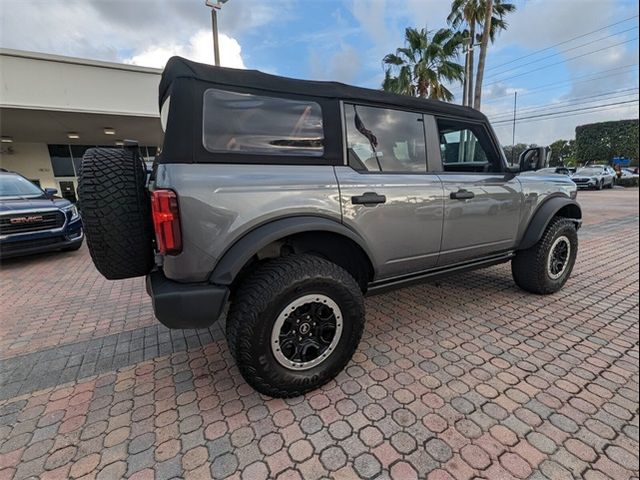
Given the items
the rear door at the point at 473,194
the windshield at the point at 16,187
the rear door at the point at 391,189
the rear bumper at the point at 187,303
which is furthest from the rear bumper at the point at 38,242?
the rear door at the point at 473,194

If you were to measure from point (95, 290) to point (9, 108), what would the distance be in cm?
701

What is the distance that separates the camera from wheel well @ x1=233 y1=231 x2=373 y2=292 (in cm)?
212

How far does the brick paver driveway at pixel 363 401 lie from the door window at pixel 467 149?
1.43 m

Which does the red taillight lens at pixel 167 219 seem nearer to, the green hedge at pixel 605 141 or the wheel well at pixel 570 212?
the wheel well at pixel 570 212

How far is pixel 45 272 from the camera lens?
16.8 feet

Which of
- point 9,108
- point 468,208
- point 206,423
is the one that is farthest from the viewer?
point 9,108

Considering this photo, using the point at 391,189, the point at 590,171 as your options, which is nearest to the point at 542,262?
the point at 391,189

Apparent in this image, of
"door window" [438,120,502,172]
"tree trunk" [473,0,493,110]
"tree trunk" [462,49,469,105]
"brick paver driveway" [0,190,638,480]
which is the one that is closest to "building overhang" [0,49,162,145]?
"brick paver driveway" [0,190,638,480]

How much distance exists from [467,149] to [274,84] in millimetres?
2110

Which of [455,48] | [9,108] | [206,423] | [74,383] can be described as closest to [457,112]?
[206,423]

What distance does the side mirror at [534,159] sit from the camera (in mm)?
3049

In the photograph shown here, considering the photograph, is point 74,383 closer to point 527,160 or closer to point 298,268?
point 298,268

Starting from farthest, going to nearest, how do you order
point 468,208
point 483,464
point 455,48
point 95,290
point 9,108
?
point 455,48
point 9,108
point 95,290
point 468,208
point 483,464

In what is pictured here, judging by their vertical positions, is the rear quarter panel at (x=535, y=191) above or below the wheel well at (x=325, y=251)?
above
